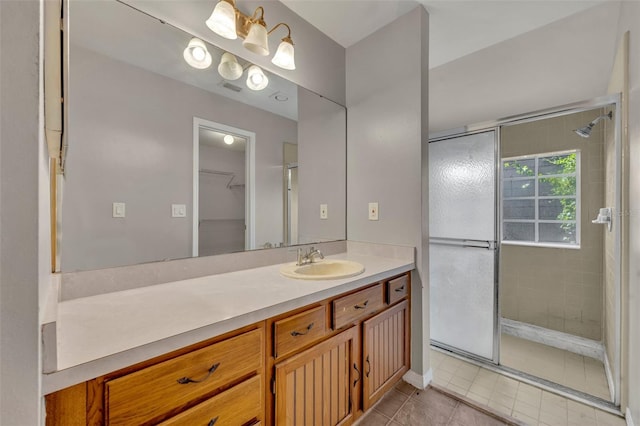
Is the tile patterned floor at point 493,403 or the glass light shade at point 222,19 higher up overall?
the glass light shade at point 222,19

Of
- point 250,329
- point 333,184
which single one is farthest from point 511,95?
point 250,329

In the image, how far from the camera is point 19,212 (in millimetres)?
441

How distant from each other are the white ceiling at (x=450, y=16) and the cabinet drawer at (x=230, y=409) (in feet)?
6.75

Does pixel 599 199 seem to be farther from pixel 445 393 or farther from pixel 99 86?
pixel 99 86

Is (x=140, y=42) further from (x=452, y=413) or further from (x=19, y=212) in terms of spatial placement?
(x=452, y=413)

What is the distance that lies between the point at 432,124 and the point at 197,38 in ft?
6.78

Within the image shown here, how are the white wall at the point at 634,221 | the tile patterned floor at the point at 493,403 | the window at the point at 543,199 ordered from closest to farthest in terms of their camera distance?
the white wall at the point at 634,221 < the tile patterned floor at the point at 493,403 < the window at the point at 543,199

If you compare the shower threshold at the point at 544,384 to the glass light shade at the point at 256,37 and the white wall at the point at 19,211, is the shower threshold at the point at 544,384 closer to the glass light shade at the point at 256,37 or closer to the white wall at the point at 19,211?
the white wall at the point at 19,211

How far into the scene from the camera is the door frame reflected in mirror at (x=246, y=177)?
131 cm

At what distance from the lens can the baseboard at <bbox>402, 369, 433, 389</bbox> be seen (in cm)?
166

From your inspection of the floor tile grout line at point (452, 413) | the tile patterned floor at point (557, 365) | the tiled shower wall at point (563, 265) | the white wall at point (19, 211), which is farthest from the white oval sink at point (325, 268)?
the tiled shower wall at point (563, 265)

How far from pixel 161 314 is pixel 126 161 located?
689 mm

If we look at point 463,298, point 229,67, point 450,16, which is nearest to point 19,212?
point 229,67

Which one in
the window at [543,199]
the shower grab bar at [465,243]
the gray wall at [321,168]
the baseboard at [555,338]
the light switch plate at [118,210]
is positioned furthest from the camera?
the window at [543,199]
